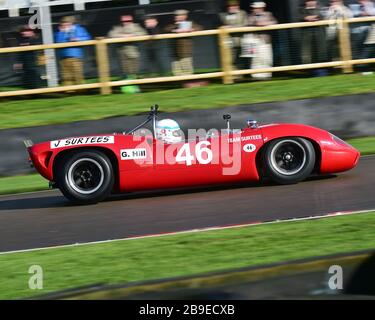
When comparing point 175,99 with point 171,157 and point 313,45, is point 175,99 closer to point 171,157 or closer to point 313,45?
point 313,45

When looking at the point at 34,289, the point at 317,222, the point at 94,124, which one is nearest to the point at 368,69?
the point at 94,124

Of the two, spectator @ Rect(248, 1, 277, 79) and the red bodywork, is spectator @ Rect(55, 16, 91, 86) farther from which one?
the red bodywork

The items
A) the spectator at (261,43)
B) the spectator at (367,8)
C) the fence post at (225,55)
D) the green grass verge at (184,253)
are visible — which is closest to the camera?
the green grass verge at (184,253)

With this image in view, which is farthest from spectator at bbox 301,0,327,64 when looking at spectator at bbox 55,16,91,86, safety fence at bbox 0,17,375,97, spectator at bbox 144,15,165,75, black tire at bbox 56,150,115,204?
black tire at bbox 56,150,115,204

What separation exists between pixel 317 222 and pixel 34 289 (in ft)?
8.97

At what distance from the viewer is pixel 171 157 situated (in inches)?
356

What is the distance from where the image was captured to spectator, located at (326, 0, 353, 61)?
49.9 feet

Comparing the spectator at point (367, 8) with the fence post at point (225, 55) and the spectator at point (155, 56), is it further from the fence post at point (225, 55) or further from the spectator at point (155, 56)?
the spectator at point (155, 56)

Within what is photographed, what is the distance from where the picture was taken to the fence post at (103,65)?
14.9 m

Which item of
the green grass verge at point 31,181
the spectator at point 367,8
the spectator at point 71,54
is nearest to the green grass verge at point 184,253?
A: the green grass verge at point 31,181


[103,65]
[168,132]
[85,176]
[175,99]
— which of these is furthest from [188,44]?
[85,176]

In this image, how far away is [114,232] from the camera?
7.78 meters

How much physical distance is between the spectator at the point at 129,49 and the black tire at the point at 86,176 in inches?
239

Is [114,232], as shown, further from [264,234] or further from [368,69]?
[368,69]
